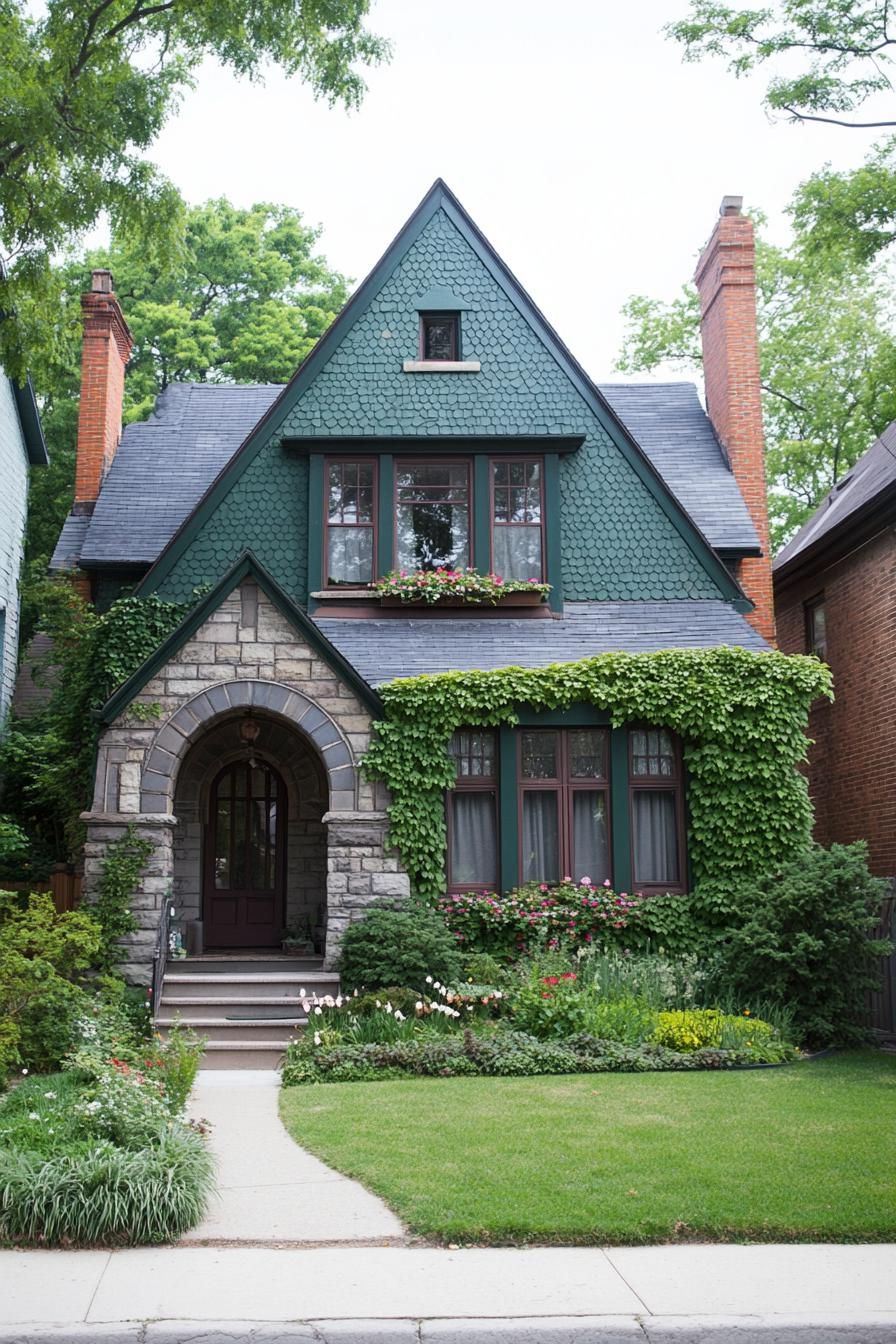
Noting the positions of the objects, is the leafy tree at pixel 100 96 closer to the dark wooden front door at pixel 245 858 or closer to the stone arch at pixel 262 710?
the stone arch at pixel 262 710

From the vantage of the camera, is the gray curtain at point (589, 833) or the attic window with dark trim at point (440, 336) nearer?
the gray curtain at point (589, 833)

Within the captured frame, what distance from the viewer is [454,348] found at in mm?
16969

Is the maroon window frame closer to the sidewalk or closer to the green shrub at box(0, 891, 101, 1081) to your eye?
the green shrub at box(0, 891, 101, 1081)

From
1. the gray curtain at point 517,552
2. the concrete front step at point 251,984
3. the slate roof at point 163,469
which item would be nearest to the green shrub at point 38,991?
the concrete front step at point 251,984

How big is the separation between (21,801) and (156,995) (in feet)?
17.8

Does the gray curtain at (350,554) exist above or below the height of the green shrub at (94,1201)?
above

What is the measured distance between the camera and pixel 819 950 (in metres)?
12.2

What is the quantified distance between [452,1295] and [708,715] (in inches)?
383

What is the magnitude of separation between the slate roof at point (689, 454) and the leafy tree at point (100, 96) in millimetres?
6995

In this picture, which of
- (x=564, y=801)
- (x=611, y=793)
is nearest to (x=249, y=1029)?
(x=564, y=801)

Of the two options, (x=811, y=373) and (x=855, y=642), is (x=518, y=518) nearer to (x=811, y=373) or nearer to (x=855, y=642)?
(x=855, y=642)

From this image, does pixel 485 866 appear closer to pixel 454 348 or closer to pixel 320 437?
pixel 320 437

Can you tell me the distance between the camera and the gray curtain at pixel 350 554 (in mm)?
16219

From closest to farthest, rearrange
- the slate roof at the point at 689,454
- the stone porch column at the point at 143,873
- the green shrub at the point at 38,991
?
the green shrub at the point at 38,991 → the stone porch column at the point at 143,873 → the slate roof at the point at 689,454
